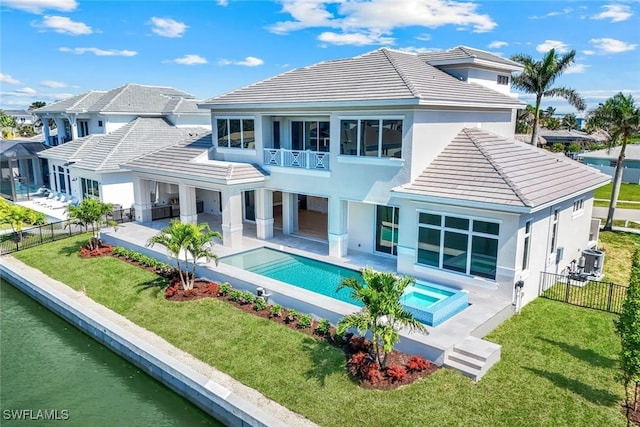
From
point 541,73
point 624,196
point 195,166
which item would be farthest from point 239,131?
point 624,196

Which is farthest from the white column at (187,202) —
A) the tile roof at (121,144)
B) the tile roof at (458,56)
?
the tile roof at (458,56)

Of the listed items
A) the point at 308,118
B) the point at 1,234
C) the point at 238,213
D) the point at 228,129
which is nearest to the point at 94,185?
the point at 1,234

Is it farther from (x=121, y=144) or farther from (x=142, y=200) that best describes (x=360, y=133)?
(x=121, y=144)

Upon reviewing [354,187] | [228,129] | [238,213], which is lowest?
[238,213]

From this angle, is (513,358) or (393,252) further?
(393,252)

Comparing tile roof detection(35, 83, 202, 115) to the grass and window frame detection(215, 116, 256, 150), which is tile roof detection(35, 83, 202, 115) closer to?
window frame detection(215, 116, 256, 150)

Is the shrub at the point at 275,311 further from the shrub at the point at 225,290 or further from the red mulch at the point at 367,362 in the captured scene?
the shrub at the point at 225,290

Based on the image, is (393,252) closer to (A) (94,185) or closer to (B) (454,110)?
(B) (454,110)
